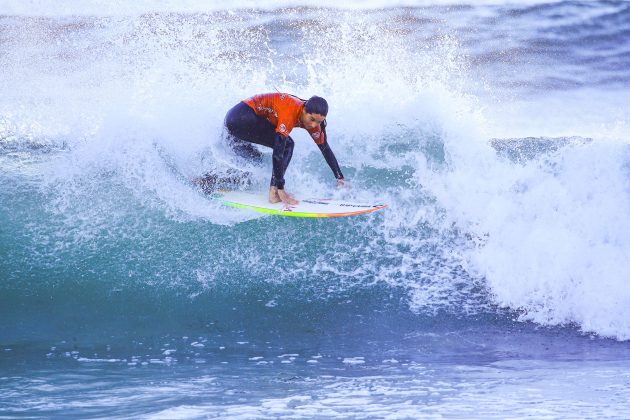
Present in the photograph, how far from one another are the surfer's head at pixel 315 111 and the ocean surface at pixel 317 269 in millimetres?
1158

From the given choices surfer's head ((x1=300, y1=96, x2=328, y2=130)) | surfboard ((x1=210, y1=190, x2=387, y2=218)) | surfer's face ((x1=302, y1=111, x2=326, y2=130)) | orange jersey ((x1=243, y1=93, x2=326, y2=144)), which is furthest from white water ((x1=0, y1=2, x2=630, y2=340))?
surfer's head ((x1=300, y1=96, x2=328, y2=130))

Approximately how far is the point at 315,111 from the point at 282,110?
1.27 ft

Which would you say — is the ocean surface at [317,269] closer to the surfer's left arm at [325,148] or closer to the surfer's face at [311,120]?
the surfer's left arm at [325,148]

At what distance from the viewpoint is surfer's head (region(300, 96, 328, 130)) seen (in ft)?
19.2

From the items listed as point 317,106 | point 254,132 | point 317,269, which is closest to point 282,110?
point 317,106

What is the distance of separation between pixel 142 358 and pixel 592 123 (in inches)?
373

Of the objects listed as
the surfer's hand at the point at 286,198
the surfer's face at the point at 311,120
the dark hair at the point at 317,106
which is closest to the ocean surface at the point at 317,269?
the surfer's hand at the point at 286,198

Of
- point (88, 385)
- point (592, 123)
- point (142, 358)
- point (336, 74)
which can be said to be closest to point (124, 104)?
point (336, 74)

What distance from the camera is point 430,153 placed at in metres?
7.77

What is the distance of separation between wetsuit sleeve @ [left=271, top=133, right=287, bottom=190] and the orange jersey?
61 mm

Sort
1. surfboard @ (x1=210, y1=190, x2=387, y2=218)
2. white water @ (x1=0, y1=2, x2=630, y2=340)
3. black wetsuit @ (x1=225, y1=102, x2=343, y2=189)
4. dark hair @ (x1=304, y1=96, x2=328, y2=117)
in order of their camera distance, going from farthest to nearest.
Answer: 1. black wetsuit @ (x1=225, y1=102, x2=343, y2=189)
2. surfboard @ (x1=210, y1=190, x2=387, y2=218)
3. white water @ (x1=0, y1=2, x2=630, y2=340)
4. dark hair @ (x1=304, y1=96, x2=328, y2=117)

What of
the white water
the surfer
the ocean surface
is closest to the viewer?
the ocean surface

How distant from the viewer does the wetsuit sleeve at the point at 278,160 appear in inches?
238

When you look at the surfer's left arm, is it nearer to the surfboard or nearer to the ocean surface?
the surfboard
